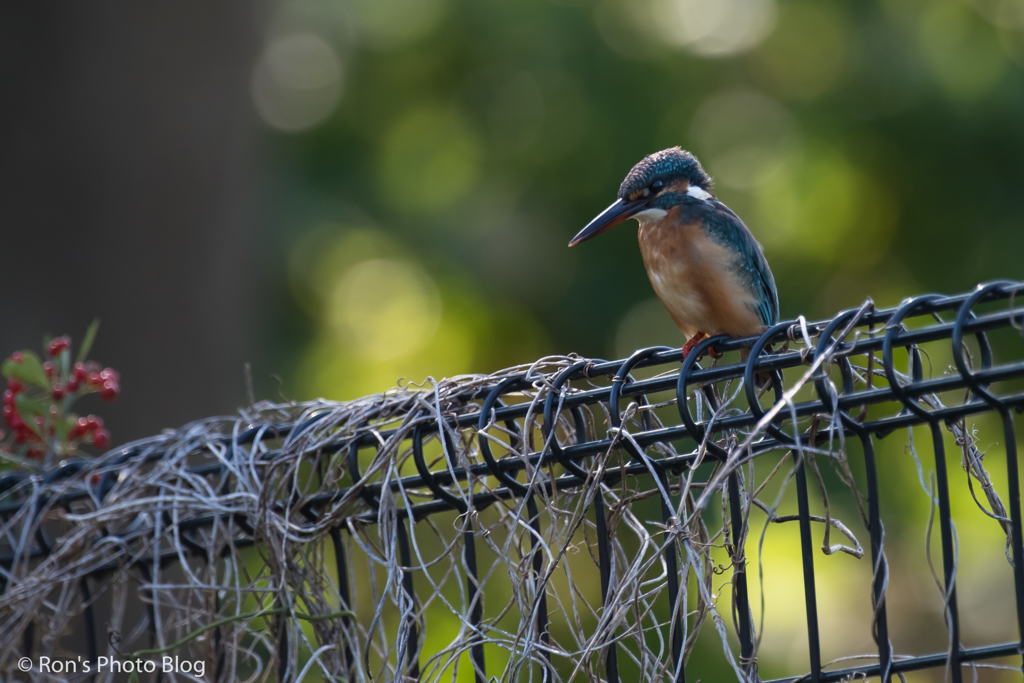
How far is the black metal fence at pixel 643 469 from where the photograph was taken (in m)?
1.08

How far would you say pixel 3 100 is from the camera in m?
3.93

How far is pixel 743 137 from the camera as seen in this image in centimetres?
625

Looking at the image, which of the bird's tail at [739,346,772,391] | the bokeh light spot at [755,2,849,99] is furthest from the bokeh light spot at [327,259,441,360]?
the bird's tail at [739,346,772,391]

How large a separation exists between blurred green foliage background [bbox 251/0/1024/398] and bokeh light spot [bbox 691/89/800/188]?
2cm

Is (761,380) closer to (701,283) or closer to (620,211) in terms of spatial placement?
(701,283)

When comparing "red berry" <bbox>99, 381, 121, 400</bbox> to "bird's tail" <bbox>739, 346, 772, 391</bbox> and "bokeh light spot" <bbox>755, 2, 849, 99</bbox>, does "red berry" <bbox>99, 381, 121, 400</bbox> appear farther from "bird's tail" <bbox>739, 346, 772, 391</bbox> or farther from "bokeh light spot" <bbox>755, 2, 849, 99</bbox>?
"bokeh light spot" <bbox>755, 2, 849, 99</bbox>

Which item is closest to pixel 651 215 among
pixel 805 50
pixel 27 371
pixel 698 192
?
pixel 698 192

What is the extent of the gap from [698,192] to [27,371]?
5.42 ft

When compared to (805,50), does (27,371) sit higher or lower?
lower

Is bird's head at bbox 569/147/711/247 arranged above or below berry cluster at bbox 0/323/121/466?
above

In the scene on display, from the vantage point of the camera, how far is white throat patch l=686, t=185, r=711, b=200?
217 centimetres

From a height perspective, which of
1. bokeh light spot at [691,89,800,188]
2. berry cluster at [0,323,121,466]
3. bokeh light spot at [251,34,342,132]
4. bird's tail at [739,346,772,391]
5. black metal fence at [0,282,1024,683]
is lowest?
black metal fence at [0,282,1024,683]

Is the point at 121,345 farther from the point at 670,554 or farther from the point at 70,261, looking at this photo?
the point at 670,554


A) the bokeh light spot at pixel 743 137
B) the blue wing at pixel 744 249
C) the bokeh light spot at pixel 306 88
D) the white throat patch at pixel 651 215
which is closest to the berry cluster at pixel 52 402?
the white throat patch at pixel 651 215
